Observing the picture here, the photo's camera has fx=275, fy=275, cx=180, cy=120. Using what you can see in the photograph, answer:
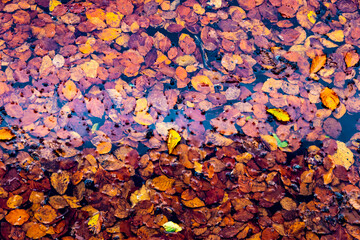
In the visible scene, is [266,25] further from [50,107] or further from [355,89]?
[50,107]

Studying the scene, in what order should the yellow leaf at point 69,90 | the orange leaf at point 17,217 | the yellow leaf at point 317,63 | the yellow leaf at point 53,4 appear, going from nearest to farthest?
the orange leaf at point 17,217 < the yellow leaf at point 69,90 < the yellow leaf at point 317,63 < the yellow leaf at point 53,4

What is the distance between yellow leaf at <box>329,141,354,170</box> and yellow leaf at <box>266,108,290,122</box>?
9.9 inches

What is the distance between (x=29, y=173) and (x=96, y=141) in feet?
1.01

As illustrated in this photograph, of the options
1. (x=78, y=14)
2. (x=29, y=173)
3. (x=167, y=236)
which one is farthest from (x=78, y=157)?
(x=78, y=14)

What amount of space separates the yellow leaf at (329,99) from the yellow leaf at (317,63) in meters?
0.12

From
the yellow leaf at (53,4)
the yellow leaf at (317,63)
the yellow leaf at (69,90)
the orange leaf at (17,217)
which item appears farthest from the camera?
the yellow leaf at (53,4)

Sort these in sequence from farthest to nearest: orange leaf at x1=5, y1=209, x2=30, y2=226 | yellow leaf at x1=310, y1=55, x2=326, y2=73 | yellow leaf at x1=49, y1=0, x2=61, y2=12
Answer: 1. yellow leaf at x1=49, y1=0, x2=61, y2=12
2. yellow leaf at x1=310, y1=55, x2=326, y2=73
3. orange leaf at x1=5, y1=209, x2=30, y2=226

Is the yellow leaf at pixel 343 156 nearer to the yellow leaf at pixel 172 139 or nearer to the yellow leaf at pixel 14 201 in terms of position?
the yellow leaf at pixel 172 139

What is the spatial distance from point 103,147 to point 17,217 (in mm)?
448

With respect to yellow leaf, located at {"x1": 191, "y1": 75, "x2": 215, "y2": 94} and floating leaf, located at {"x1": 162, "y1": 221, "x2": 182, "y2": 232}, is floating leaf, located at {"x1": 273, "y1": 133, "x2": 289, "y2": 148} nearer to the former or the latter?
yellow leaf, located at {"x1": 191, "y1": 75, "x2": 215, "y2": 94}

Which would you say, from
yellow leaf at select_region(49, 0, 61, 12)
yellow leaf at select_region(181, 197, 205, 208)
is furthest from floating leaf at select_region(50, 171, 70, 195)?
yellow leaf at select_region(49, 0, 61, 12)

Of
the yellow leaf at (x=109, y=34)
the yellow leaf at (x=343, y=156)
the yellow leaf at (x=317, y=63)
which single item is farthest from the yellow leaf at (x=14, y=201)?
the yellow leaf at (x=317, y=63)

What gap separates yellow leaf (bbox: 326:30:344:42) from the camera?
1.45m

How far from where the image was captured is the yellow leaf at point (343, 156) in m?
1.19
